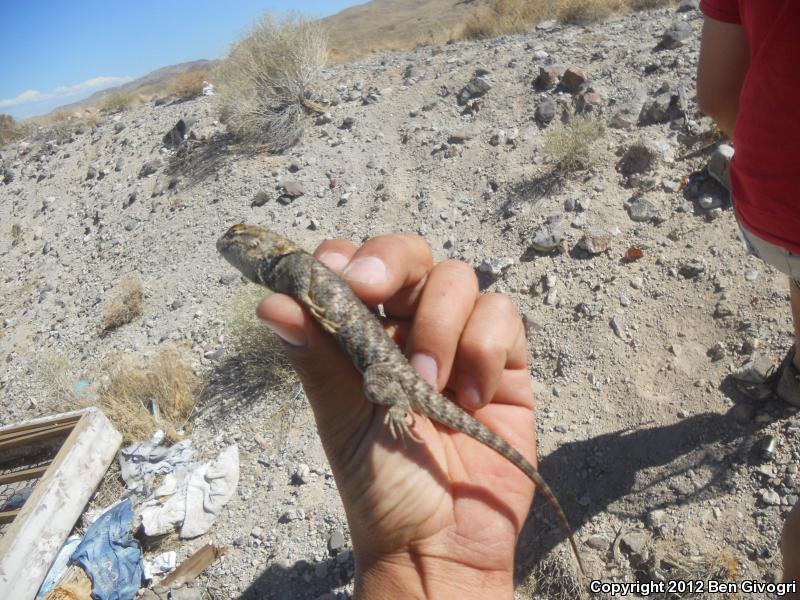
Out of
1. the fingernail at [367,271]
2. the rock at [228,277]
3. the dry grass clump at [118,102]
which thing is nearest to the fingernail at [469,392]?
the fingernail at [367,271]

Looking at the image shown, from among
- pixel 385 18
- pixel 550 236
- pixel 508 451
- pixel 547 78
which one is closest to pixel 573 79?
pixel 547 78

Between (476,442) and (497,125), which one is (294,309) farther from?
(497,125)

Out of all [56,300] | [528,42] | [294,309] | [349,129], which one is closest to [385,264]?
[294,309]

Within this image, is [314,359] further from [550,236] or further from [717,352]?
[550,236]

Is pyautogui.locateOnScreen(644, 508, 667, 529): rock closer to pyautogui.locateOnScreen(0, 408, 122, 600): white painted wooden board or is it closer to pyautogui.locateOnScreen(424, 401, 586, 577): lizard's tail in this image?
pyautogui.locateOnScreen(424, 401, 586, 577): lizard's tail

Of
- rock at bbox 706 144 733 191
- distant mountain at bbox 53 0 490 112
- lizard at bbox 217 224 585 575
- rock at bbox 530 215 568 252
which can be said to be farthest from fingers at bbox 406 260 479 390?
distant mountain at bbox 53 0 490 112

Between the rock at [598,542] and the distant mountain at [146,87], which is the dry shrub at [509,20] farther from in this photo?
the rock at [598,542]
